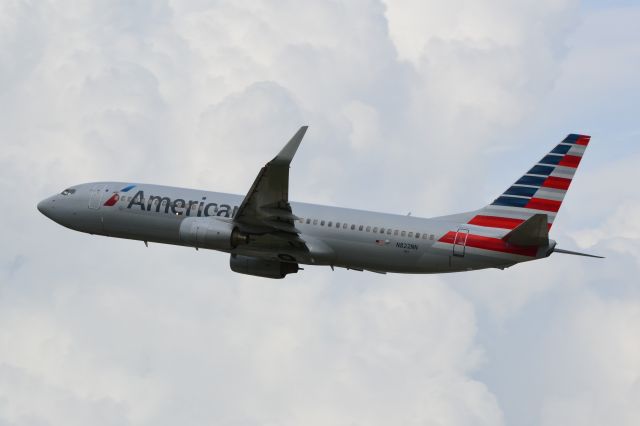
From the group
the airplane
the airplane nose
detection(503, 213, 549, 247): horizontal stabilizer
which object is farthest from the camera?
the airplane nose

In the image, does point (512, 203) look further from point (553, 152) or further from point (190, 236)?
point (190, 236)

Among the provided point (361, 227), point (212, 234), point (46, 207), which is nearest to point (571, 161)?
point (361, 227)

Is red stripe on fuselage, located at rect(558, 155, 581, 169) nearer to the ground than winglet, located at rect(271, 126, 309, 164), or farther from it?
farther from it

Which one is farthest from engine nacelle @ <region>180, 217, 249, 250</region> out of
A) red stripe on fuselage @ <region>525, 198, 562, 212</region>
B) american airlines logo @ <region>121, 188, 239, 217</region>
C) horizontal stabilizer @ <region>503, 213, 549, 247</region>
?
red stripe on fuselage @ <region>525, 198, 562, 212</region>

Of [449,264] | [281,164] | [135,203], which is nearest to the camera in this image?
[281,164]

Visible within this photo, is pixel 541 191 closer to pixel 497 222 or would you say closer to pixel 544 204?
pixel 544 204

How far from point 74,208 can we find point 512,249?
995 inches

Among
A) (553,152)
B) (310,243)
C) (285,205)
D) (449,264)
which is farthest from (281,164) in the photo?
(553,152)

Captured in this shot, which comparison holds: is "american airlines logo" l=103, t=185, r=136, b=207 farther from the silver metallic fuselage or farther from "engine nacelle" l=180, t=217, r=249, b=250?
"engine nacelle" l=180, t=217, r=249, b=250

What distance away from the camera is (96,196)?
200 feet

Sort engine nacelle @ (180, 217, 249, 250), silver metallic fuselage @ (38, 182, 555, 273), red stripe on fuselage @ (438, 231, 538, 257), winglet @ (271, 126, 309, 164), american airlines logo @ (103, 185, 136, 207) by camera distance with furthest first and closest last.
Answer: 1. american airlines logo @ (103, 185, 136, 207)
2. engine nacelle @ (180, 217, 249, 250)
3. silver metallic fuselage @ (38, 182, 555, 273)
4. red stripe on fuselage @ (438, 231, 538, 257)
5. winglet @ (271, 126, 309, 164)

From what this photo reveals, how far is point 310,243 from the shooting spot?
56219 mm

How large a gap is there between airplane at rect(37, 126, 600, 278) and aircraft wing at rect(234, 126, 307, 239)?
0.17ft

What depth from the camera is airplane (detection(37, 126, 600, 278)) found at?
5322 centimetres
